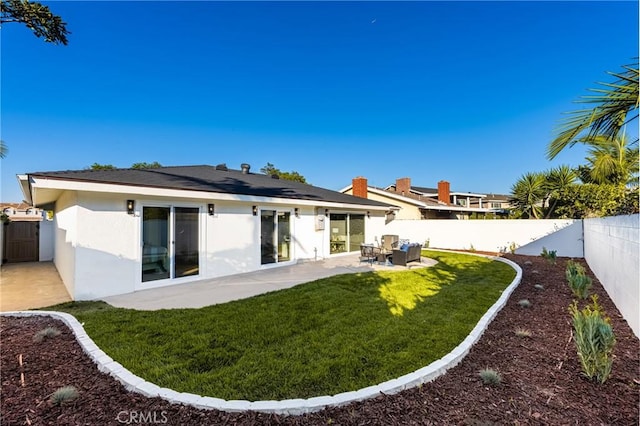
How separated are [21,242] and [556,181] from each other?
30.4 m

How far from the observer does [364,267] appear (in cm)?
1141

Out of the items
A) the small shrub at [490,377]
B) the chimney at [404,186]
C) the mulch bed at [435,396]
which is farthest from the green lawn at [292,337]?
the chimney at [404,186]

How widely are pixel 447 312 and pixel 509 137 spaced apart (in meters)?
15.6

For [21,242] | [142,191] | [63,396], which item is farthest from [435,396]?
[21,242]

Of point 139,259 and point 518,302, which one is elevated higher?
point 139,259

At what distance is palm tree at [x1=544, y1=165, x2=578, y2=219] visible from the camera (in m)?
17.1

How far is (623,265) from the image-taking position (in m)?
5.44

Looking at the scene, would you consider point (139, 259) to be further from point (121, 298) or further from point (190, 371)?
point (190, 371)

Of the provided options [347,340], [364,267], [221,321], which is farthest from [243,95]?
[347,340]

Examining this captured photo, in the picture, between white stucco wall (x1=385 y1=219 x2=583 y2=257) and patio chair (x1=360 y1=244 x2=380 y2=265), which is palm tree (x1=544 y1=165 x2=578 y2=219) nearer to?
white stucco wall (x1=385 y1=219 x2=583 y2=257)

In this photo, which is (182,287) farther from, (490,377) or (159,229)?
(490,377)

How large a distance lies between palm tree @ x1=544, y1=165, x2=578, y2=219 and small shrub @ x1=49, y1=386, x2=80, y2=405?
2186 centimetres

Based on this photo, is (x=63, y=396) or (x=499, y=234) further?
(x=499, y=234)

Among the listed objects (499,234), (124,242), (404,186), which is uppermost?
(404,186)
